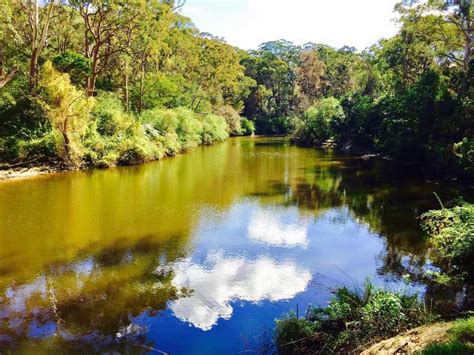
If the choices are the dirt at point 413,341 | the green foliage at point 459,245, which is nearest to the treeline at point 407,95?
the green foliage at point 459,245

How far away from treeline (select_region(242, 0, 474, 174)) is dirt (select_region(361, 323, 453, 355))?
1536 cm

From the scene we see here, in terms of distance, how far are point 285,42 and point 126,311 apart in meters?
80.2

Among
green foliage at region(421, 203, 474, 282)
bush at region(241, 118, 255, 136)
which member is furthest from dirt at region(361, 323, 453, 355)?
bush at region(241, 118, 255, 136)

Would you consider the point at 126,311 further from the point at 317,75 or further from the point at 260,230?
the point at 317,75

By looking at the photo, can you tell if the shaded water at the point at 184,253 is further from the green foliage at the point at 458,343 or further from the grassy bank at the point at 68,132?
the green foliage at the point at 458,343

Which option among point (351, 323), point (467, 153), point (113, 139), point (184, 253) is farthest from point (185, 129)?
point (351, 323)

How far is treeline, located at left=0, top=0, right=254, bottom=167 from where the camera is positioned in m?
23.6

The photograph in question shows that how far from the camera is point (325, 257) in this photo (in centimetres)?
1183

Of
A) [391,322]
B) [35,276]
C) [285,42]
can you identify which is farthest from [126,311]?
[285,42]

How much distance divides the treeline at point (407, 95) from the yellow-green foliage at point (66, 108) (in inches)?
818

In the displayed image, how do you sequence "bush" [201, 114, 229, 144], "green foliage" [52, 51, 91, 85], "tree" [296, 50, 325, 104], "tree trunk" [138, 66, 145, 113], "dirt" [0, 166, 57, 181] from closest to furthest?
1. "dirt" [0, 166, 57, 181]
2. "green foliage" [52, 51, 91, 85]
3. "tree trunk" [138, 66, 145, 113]
4. "bush" [201, 114, 229, 144]
5. "tree" [296, 50, 325, 104]

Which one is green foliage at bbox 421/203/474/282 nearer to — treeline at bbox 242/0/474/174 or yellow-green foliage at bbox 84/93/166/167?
treeline at bbox 242/0/474/174

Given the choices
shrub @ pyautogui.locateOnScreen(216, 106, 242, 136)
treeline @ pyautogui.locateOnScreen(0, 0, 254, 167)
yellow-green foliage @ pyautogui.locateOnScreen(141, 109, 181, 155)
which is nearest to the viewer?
treeline @ pyautogui.locateOnScreen(0, 0, 254, 167)

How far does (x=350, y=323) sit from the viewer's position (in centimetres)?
640
